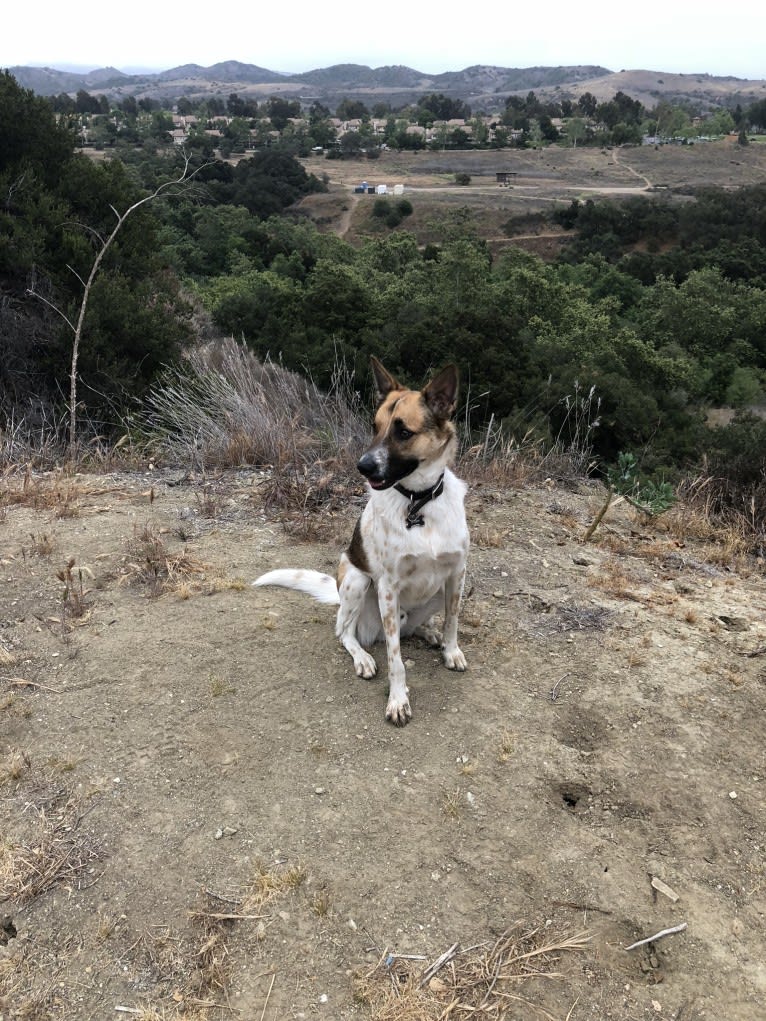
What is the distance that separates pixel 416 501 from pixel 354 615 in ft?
2.92

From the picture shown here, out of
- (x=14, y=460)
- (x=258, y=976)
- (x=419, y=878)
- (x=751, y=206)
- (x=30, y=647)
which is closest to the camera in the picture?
(x=258, y=976)

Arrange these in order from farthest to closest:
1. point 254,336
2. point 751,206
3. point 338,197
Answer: point 338,197 < point 751,206 < point 254,336

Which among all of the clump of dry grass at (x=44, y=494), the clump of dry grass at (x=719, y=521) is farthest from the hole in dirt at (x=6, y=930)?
the clump of dry grass at (x=719, y=521)

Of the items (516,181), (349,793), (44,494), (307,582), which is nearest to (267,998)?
(349,793)

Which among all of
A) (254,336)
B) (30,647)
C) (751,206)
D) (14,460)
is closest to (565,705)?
(30,647)

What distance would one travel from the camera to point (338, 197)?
70.9 meters

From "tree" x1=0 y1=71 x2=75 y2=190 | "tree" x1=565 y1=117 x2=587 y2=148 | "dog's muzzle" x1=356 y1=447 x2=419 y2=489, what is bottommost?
"dog's muzzle" x1=356 y1=447 x2=419 y2=489

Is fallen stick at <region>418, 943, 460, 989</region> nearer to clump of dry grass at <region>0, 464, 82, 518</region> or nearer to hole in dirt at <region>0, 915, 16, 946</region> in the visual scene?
hole in dirt at <region>0, 915, 16, 946</region>

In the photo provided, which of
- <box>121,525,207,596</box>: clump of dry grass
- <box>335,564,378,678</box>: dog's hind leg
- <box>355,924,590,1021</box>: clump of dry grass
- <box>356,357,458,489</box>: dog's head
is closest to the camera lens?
<box>355,924,590,1021</box>: clump of dry grass

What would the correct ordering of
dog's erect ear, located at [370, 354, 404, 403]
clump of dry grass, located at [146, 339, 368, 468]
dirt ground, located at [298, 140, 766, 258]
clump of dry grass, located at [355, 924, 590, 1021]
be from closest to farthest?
clump of dry grass, located at [355, 924, 590, 1021] < dog's erect ear, located at [370, 354, 404, 403] < clump of dry grass, located at [146, 339, 368, 468] < dirt ground, located at [298, 140, 766, 258]

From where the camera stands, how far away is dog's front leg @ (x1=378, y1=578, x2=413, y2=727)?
3.63 meters

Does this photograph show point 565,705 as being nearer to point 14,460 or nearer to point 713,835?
point 713,835

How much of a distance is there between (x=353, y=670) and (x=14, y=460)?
189 inches

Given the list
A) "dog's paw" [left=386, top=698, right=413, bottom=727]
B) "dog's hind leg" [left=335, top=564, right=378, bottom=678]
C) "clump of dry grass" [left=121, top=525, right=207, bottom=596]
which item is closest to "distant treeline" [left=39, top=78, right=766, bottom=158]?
"clump of dry grass" [left=121, top=525, right=207, bottom=596]
